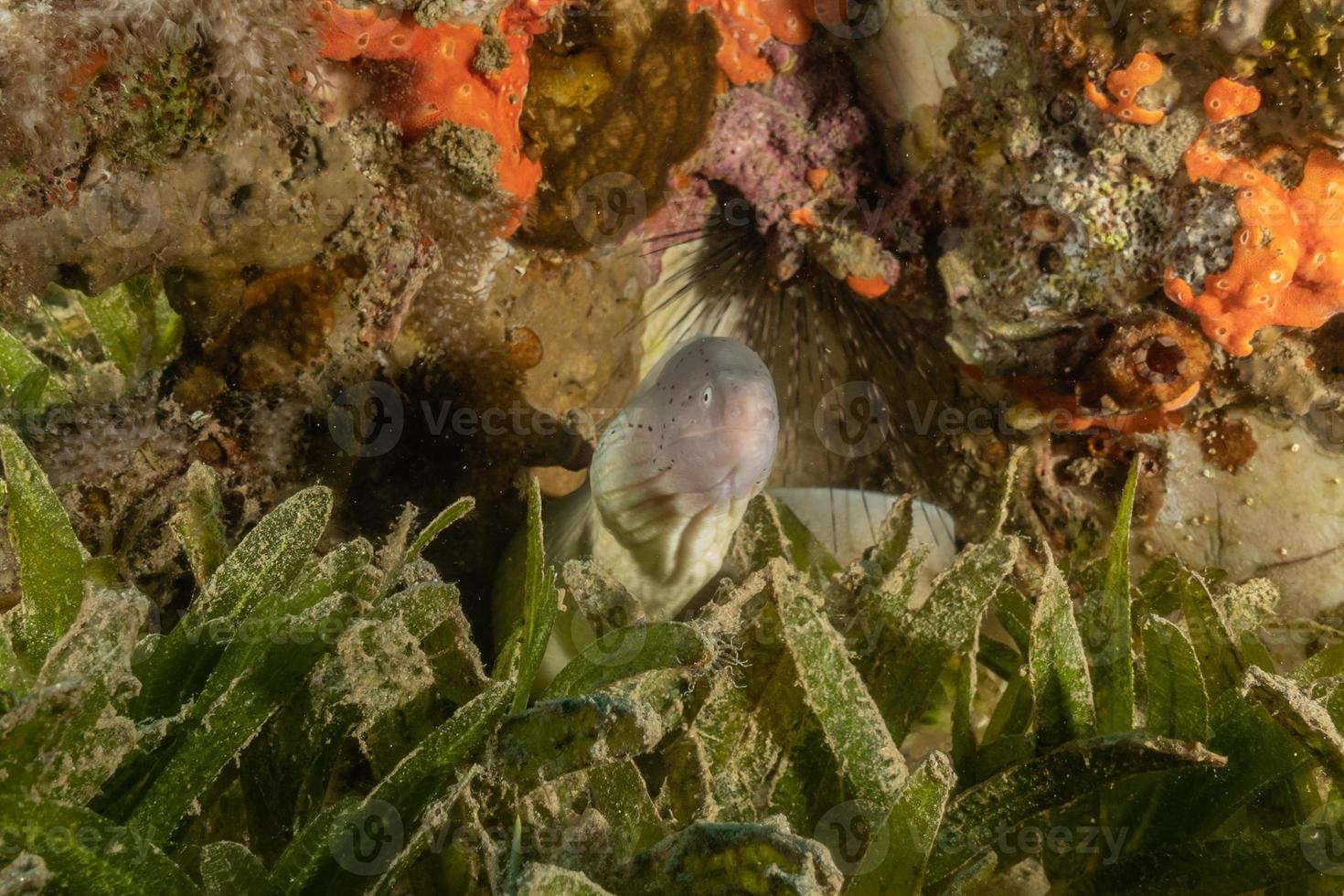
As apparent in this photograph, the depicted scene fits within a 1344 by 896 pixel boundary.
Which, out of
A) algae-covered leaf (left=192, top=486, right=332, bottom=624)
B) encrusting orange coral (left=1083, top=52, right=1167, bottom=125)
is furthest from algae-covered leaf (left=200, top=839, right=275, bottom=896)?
encrusting orange coral (left=1083, top=52, right=1167, bottom=125)

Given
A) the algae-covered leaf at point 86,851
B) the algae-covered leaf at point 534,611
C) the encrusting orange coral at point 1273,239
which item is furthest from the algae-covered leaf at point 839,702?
the encrusting orange coral at point 1273,239

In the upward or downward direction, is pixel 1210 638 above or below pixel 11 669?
below

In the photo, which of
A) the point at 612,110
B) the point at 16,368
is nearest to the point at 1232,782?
the point at 612,110

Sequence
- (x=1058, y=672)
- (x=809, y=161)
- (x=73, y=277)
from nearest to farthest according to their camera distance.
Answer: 1. (x=1058, y=672)
2. (x=73, y=277)
3. (x=809, y=161)

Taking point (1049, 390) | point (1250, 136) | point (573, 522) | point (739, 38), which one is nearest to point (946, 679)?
point (1049, 390)

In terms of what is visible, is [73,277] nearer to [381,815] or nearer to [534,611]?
[534,611]

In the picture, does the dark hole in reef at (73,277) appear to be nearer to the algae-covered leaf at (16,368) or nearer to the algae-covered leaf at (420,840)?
the algae-covered leaf at (16,368)

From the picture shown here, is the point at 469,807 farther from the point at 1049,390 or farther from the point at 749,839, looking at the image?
the point at 1049,390
